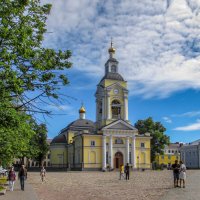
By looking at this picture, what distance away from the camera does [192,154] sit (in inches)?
4621

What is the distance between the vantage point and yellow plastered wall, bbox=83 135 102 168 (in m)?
68.3

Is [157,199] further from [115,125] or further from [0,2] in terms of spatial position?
[115,125]

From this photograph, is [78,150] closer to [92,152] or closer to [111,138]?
[92,152]

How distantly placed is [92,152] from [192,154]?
5851 centimetres

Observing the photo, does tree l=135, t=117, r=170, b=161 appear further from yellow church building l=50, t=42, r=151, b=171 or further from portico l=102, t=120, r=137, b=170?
portico l=102, t=120, r=137, b=170

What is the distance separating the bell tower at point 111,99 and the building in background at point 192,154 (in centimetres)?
4768

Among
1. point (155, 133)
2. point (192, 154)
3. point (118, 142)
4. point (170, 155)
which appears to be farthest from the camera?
point (170, 155)

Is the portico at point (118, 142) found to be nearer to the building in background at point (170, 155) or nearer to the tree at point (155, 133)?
the tree at point (155, 133)

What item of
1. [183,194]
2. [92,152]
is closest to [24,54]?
[183,194]

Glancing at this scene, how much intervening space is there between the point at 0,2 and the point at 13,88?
240 cm

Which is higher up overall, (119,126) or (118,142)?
(119,126)

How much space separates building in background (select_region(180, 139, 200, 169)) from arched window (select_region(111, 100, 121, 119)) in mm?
47559

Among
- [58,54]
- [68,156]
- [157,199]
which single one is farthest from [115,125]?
[58,54]

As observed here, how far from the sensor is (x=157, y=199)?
16.4m
